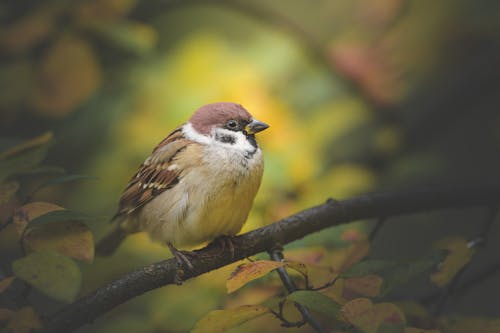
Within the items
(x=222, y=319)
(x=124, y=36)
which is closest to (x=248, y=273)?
(x=222, y=319)

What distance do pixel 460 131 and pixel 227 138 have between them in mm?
1584

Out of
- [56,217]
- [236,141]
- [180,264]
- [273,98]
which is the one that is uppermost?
[273,98]

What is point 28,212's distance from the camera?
1.25 metres

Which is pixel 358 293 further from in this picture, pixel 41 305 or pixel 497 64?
pixel 497 64

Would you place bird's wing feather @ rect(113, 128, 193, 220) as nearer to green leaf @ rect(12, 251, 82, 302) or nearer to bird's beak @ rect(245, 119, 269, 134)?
bird's beak @ rect(245, 119, 269, 134)

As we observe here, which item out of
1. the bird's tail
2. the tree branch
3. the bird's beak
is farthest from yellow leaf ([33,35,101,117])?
the tree branch

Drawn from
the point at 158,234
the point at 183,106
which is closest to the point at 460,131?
the point at 183,106

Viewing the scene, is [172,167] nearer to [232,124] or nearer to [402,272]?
[232,124]

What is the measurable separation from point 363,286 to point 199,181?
2.53 feet

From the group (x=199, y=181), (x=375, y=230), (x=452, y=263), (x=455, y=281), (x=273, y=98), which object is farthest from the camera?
(x=273, y=98)

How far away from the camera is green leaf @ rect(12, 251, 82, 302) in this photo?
110 centimetres

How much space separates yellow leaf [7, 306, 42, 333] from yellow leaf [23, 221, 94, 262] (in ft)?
0.41

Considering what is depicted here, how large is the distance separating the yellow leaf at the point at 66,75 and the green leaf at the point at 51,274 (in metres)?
1.27

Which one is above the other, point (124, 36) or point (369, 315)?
point (124, 36)
